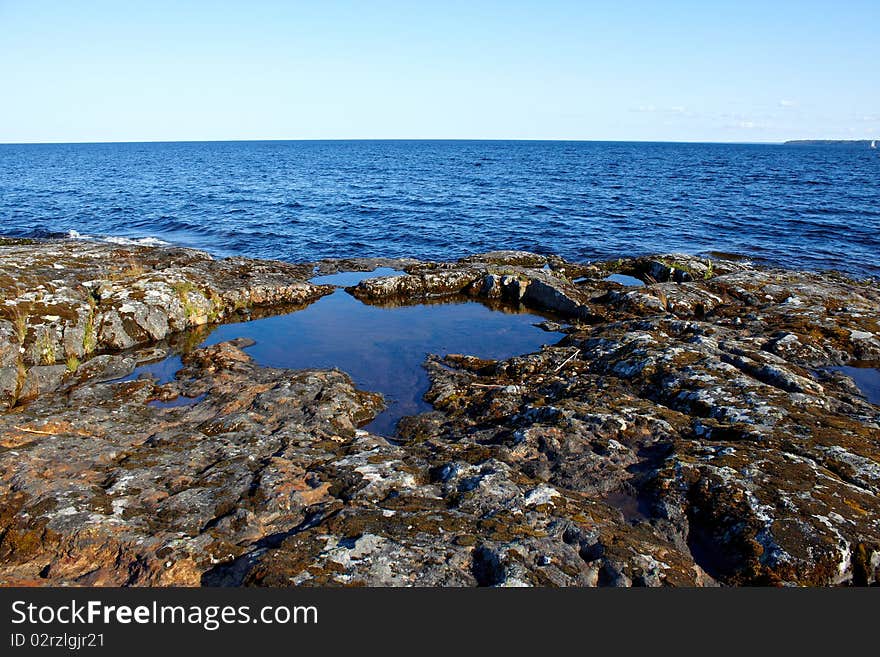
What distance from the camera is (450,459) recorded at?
783 centimetres

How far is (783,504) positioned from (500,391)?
5644 millimetres

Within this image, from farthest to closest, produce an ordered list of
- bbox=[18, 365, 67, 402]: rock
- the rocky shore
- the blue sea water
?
the blue sea water
bbox=[18, 365, 67, 402]: rock
the rocky shore

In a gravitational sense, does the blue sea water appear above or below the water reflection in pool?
above

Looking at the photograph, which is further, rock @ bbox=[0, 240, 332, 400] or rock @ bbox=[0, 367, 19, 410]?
rock @ bbox=[0, 240, 332, 400]

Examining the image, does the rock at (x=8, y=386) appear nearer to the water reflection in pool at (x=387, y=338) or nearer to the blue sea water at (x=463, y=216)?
the water reflection in pool at (x=387, y=338)

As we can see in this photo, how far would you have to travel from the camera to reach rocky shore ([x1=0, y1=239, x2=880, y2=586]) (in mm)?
5426

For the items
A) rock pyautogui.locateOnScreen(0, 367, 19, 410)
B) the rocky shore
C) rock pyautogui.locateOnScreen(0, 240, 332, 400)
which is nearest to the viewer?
the rocky shore

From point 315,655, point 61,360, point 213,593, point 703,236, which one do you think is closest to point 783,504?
point 315,655

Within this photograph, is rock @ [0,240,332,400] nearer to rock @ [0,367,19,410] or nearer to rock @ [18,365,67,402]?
rock @ [0,367,19,410]

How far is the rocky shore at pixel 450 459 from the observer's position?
543 centimetres

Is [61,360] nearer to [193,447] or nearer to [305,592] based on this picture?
[193,447]

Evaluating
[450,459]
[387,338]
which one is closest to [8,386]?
[387,338]

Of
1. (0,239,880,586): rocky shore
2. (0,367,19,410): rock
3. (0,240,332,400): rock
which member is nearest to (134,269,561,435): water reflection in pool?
(0,239,880,586): rocky shore

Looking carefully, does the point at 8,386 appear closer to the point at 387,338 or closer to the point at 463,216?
the point at 387,338
